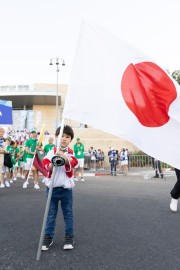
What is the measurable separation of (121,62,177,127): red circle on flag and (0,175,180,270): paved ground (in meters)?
1.50

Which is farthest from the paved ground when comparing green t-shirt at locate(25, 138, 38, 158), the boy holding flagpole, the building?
the building

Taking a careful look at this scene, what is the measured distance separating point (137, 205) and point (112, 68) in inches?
144

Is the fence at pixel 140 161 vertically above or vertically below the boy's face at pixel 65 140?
below

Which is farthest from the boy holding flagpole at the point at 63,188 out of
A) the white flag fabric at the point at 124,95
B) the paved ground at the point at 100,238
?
the white flag fabric at the point at 124,95

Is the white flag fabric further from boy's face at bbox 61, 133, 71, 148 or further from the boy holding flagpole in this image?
the boy holding flagpole

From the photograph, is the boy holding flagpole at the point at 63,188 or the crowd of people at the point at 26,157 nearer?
the boy holding flagpole at the point at 63,188

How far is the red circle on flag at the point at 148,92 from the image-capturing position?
3729mm

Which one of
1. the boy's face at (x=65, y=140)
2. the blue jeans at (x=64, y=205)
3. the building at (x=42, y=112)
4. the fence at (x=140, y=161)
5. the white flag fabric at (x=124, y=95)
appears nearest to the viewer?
the white flag fabric at (x=124, y=95)

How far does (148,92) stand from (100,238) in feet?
6.43

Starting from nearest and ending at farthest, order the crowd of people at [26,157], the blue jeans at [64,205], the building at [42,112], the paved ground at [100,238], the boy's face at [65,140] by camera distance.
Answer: the paved ground at [100,238] → the blue jeans at [64,205] → the boy's face at [65,140] → the crowd of people at [26,157] → the building at [42,112]

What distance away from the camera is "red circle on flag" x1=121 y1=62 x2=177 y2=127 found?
373cm

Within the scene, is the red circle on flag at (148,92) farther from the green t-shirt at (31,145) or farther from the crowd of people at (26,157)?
the green t-shirt at (31,145)

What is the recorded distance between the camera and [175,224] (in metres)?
4.83

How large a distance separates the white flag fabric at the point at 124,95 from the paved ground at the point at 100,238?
3.57 feet
